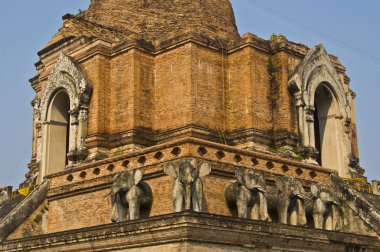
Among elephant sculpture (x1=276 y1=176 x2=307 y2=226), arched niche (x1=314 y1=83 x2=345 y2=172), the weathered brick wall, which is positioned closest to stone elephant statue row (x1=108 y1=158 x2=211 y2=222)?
elephant sculpture (x1=276 y1=176 x2=307 y2=226)

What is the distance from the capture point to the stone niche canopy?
2152 centimetres

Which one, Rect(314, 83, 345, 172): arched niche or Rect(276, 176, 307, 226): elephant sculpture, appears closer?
Rect(276, 176, 307, 226): elephant sculpture

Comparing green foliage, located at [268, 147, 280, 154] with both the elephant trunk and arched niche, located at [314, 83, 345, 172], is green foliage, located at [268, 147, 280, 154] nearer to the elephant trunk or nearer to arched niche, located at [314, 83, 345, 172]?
arched niche, located at [314, 83, 345, 172]

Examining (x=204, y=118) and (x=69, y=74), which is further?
(x=69, y=74)

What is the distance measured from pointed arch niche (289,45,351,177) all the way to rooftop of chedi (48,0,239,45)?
10.1 ft

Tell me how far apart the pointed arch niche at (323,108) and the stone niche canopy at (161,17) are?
310cm

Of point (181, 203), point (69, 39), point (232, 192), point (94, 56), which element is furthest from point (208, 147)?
point (69, 39)

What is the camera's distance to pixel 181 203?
43.7 feet

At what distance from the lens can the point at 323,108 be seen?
70.7ft

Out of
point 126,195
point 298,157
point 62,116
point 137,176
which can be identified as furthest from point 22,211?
point 298,157

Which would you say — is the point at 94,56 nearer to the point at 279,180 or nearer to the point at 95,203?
the point at 95,203

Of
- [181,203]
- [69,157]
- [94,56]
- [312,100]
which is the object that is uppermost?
[94,56]

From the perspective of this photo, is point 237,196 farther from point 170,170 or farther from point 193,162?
point 170,170

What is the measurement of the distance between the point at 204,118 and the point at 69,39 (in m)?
5.97
